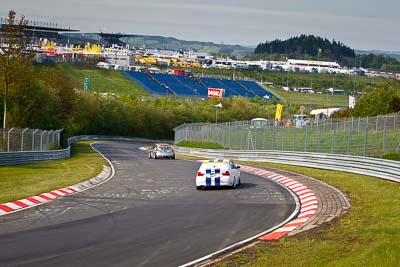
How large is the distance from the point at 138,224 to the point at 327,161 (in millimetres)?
21643

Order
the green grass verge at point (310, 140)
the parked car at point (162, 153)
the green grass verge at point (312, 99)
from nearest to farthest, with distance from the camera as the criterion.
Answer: the green grass verge at point (310, 140)
the parked car at point (162, 153)
the green grass verge at point (312, 99)

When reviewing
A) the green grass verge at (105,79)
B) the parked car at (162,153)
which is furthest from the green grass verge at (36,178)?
the green grass verge at (105,79)

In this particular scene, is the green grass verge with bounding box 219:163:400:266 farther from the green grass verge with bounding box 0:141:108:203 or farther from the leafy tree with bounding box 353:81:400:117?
the leafy tree with bounding box 353:81:400:117

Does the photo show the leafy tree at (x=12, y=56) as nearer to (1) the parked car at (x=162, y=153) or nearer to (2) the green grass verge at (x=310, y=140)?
(1) the parked car at (x=162, y=153)

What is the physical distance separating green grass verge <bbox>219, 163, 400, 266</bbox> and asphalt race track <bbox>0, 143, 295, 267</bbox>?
48.9 inches

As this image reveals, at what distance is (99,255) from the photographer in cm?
1480

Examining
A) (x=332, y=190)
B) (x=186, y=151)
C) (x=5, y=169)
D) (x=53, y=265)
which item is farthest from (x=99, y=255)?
(x=186, y=151)

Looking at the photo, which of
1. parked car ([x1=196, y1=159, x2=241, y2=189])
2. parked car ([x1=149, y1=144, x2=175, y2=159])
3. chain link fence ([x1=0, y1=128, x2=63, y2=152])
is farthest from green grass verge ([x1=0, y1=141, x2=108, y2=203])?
parked car ([x1=149, y1=144, x2=175, y2=159])

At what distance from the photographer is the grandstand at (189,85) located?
163750mm

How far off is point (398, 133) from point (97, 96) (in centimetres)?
8723

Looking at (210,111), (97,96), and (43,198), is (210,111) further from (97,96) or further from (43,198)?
(43,198)

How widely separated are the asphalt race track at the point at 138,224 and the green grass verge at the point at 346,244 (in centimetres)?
124

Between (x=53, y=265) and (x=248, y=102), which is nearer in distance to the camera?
(x=53, y=265)

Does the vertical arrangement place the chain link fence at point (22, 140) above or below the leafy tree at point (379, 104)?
below
